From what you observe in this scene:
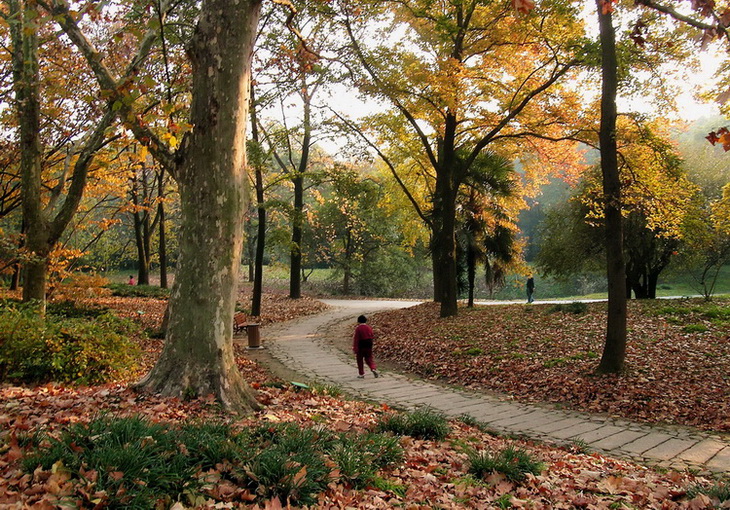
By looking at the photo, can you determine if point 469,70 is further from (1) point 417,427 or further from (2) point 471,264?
(1) point 417,427

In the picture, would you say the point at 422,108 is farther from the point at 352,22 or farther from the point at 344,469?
the point at 344,469

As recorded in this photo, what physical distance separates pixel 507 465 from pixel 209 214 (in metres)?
4.03

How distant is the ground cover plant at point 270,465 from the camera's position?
2971 mm

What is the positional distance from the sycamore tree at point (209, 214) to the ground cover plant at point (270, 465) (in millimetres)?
419

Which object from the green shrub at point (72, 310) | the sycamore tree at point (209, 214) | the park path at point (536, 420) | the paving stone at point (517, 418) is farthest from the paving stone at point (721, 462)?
the green shrub at point (72, 310)

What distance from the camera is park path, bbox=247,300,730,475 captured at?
5848 millimetres

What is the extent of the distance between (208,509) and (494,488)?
2397 mm

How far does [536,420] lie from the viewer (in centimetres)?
718

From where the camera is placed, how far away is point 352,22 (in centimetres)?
1477

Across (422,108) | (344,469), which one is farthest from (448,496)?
(422,108)

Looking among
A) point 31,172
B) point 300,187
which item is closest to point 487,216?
point 300,187

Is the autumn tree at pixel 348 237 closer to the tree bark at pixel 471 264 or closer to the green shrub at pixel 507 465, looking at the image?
the tree bark at pixel 471 264

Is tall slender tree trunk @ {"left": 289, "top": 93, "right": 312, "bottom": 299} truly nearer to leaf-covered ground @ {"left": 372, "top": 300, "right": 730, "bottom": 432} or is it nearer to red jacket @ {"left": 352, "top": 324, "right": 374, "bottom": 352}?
leaf-covered ground @ {"left": 372, "top": 300, "right": 730, "bottom": 432}

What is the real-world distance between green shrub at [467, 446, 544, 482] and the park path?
6.60 feet
